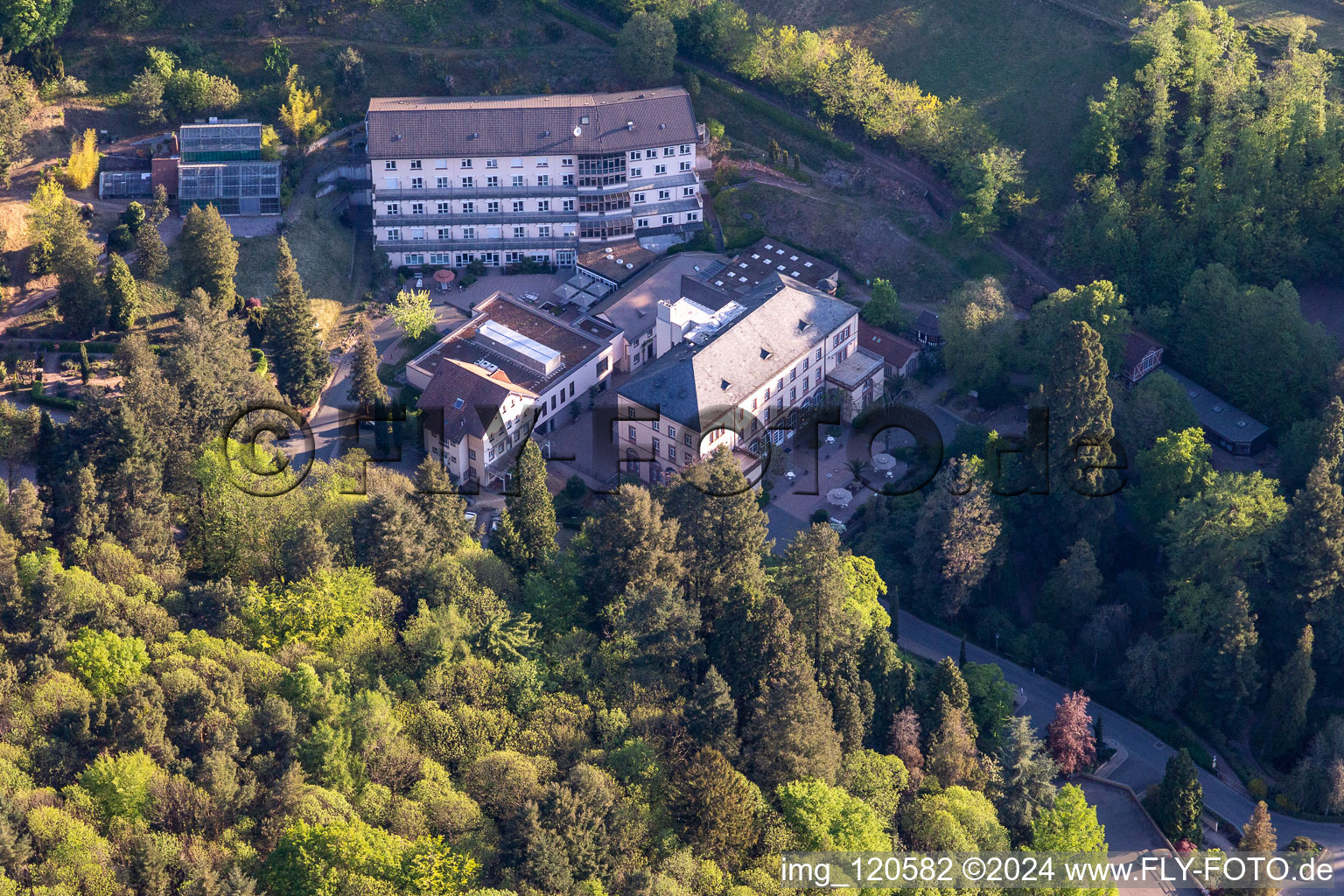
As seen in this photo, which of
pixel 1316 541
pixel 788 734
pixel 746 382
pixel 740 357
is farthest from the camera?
pixel 740 357

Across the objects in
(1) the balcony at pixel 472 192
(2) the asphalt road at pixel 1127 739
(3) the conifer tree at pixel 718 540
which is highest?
(1) the balcony at pixel 472 192

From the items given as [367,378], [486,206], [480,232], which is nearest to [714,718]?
[367,378]

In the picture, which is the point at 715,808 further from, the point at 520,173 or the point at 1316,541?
the point at 520,173

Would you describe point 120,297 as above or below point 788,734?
above

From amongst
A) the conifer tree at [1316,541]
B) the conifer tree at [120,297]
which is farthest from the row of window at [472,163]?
the conifer tree at [1316,541]

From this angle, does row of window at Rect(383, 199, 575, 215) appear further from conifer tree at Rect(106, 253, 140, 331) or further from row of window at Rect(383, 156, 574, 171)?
conifer tree at Rect(106, 253, 140, 331)

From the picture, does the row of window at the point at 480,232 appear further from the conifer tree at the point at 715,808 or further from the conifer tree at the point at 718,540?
the conifer tree at the point at 715,808

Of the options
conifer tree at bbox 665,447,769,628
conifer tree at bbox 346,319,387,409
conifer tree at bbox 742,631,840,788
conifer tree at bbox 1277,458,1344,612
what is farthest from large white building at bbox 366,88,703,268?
conifer tree at bbox 1277,458,1344,612
